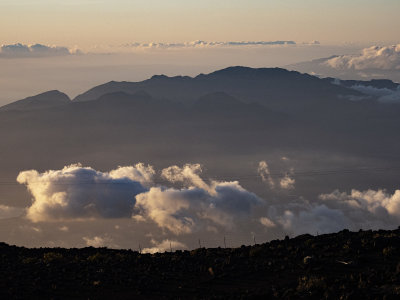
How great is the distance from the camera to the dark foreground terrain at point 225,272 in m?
36.0

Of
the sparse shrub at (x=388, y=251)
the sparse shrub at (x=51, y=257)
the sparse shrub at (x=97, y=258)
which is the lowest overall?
the sparse shrub at (x=51, y=257)

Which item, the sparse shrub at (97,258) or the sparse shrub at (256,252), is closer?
the sparse shrub at (256,252)

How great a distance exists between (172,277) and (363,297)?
14.3 meters

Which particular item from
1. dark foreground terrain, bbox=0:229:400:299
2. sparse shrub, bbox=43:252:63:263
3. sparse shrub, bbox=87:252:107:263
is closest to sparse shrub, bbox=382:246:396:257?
dark foreground terrain, bbox=0:229:400:299

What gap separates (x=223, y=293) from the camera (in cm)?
3762

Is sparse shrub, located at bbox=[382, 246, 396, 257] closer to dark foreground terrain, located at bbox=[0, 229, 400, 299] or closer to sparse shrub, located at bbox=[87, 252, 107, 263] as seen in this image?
dark foreground terrain, located at bbox=[0, 229, 400, 299]

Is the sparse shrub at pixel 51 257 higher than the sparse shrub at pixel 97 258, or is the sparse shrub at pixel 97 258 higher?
the sparse shrub at pixel 97 258

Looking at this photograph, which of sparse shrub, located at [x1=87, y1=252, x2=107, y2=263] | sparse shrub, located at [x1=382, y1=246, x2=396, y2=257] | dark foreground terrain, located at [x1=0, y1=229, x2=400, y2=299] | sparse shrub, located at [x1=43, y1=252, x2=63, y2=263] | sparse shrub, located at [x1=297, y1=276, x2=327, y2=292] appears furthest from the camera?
sparse shrub, located at [x1=87, y1=252, x2=107, y2=263]

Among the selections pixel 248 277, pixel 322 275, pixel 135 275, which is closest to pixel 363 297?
pixel 322 275

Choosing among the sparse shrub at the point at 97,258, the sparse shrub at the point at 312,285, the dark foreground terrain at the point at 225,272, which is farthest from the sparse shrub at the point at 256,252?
the sparse shrub at the point at 97,258

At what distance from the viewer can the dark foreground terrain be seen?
36.0m

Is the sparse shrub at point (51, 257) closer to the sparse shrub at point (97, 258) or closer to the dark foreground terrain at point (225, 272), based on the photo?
the dark foreground terrain at point (225, 272)

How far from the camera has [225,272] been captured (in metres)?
42.1

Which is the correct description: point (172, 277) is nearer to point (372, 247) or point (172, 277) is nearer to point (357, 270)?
point (357, 270)
